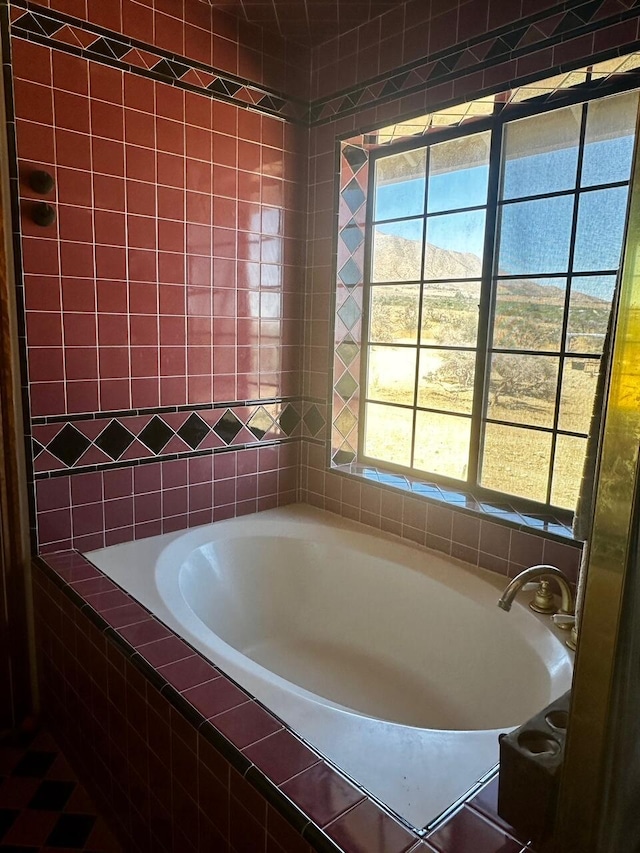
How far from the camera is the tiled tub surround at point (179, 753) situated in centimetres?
100

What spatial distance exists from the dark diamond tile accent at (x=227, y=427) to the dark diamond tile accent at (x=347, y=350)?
0.54m

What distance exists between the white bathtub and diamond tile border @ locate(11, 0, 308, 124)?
1671 millimetres

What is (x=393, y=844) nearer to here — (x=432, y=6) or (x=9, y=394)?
(x=9, y=394)

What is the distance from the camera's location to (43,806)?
177cm

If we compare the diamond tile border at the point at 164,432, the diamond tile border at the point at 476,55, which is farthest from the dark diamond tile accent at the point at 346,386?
the diamond tile border at the point at 476,55

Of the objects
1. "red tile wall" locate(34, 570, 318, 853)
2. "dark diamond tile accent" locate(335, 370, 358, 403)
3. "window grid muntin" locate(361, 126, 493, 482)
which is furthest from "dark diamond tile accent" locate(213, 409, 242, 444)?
"red tile wall" locate(34, 570, 318, 853)

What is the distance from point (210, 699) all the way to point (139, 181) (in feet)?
5.61

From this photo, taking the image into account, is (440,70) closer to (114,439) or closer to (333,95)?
(333,95)

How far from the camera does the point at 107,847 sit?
1.64 m

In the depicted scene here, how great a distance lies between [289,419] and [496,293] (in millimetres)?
1041

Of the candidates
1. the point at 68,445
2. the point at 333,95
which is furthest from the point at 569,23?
the point at 68,445

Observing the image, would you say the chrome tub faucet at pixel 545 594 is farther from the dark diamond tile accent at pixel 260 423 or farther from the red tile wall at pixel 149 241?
the red tile wall at pixel 149 241

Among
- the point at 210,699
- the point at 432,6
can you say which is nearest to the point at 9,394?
the point at 210,699

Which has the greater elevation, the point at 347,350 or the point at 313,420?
the point at 347,350
